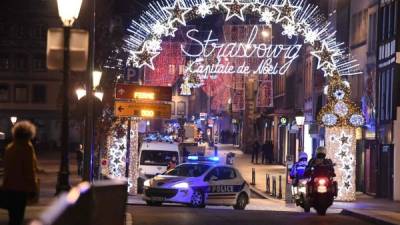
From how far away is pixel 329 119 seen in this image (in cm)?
3095

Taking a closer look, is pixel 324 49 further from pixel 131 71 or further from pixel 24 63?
pixel 24 63

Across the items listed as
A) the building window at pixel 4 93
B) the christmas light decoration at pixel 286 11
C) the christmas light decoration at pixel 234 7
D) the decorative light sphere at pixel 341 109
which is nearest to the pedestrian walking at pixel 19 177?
the christmas light decoration at pixel 234 7

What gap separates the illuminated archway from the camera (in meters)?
30.7

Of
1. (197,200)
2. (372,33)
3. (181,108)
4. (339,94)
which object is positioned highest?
(372,33)

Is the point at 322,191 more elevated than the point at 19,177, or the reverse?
the point at 19,177

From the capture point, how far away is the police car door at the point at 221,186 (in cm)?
2828

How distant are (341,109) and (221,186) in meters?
5.71

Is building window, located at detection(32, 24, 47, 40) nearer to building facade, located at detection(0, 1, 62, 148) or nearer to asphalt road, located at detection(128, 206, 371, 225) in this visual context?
building facade, located at detection(0, 1, 62, 148)

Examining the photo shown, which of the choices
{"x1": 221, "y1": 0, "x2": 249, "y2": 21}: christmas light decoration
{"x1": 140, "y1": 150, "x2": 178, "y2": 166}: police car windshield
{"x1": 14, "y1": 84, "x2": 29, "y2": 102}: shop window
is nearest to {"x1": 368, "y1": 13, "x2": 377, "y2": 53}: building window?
{"x1": 221, "y1": 0, "x2": 249, "y2": 21}: christmas light decoration

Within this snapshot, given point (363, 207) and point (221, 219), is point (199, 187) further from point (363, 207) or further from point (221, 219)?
point (221, 219)

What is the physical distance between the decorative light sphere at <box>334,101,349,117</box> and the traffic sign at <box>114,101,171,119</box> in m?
6.14

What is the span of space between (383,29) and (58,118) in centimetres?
6152

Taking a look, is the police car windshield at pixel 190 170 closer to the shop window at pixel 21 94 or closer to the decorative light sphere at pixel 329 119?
the decorative light sphere at pixel 329 119

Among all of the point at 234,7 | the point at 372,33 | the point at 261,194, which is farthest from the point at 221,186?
the point at 372,33
